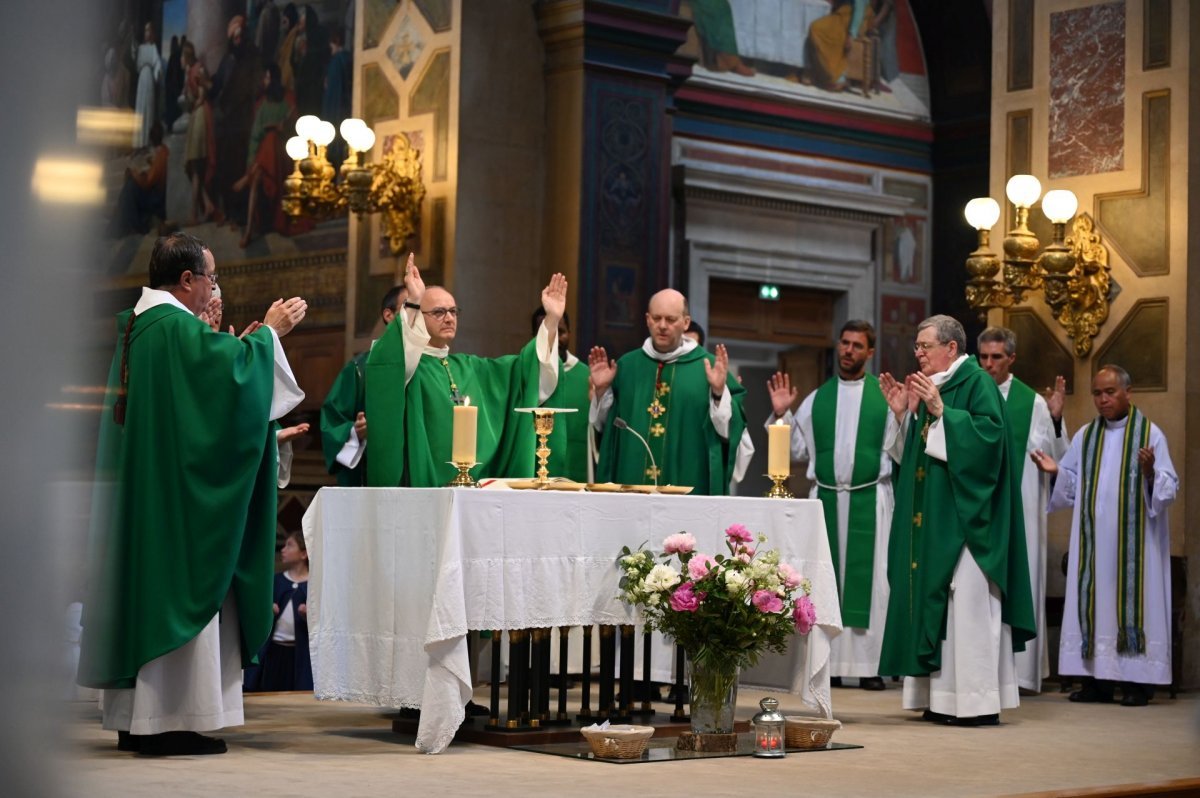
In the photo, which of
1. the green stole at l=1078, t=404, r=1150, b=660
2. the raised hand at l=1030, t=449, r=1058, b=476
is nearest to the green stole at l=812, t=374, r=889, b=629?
the raised hand at l=1030, t=449, r=1058, b=476

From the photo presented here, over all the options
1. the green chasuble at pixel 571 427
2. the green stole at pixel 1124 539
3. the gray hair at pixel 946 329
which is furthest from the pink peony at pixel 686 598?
the green stole at pixel 1124 539

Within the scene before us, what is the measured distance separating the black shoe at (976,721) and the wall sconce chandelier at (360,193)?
5.01 m

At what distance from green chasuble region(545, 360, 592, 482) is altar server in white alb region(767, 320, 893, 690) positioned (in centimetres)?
152

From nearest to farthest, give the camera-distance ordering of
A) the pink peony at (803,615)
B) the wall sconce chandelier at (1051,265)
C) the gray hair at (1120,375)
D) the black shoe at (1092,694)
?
the pink peony at (803,615), the black shoe at (1092,694), the gray hair at (1120,375), the wall sconce chandelier at (1051,265)

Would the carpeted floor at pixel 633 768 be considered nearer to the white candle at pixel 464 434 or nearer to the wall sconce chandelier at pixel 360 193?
the white candle at pixel 464 434

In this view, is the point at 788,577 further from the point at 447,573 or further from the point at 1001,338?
the point at 1001,338

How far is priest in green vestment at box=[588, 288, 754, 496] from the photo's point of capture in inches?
291

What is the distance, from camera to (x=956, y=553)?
6984mm

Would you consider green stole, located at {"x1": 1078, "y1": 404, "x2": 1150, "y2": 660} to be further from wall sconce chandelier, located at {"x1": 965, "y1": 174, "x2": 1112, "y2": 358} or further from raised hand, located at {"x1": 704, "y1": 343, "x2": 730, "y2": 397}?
raised hand, located at {"x1": 704, "y1": 343, "x2": 730, "y2": 397}

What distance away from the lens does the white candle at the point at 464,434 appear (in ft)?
18.8

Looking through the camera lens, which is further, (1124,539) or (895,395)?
(1124,539)

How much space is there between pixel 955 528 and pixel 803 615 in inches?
56.6

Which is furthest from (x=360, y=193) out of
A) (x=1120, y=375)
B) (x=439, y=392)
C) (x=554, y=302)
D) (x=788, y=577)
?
(x=788, y=577)

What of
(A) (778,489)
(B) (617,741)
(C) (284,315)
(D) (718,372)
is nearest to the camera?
(B) (617,741)
